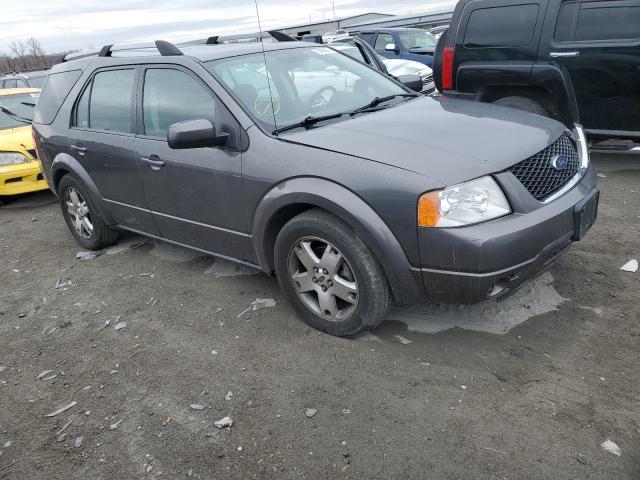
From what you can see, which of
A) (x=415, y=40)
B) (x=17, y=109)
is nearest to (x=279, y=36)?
(x=17, y=109)

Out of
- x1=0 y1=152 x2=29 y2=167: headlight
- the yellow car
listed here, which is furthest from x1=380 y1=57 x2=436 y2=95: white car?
x1=0 y1=152 x2=29 y2=167: headlight

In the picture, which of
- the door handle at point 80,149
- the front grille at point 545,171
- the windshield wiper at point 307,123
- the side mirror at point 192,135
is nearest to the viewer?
the front grille at point 545,171

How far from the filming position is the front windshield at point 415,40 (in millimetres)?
14664

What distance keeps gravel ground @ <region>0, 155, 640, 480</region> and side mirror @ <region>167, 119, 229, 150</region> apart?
122cm

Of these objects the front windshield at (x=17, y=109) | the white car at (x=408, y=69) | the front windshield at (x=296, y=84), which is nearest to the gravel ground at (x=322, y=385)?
the front windshield at (x=296, y=84)

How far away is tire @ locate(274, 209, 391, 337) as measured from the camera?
3.04m

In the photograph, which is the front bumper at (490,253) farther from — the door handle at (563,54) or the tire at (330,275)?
the door handle at (563,54)

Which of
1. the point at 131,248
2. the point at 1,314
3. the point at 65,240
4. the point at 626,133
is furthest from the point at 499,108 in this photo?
the point at 65,240

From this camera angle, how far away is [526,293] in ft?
11.9

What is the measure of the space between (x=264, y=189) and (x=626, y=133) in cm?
443

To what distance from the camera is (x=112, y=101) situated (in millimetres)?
4457

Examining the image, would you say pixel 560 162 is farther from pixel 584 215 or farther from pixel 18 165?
pixel 18 165

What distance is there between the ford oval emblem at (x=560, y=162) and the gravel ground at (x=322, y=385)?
0.87 m

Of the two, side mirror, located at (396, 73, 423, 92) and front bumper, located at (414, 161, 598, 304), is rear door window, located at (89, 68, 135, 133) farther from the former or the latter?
front bumper, located at (414, 161, 598, 304)
